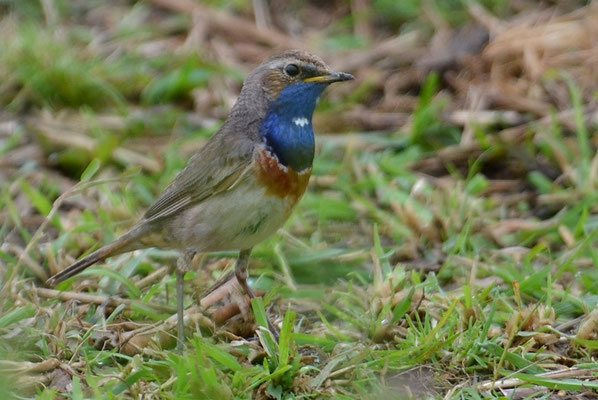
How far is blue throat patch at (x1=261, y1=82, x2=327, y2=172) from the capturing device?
197 inches

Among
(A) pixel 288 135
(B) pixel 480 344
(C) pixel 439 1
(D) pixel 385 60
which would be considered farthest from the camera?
(C) pixel 439 1

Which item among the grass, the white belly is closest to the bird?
the white belly

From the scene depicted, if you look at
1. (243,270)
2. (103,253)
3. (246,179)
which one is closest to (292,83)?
(246,179)

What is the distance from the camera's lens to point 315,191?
6.92 m

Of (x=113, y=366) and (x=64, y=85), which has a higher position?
(x=64, y=85)

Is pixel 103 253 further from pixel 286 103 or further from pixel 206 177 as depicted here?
pixel 286 103

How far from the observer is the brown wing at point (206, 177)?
5.00 meters

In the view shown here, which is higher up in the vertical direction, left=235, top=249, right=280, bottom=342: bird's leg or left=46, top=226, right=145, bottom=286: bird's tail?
left=46, top=226, right=145, bottom=286: bird's tail

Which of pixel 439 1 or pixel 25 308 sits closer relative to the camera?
pixel 25 308

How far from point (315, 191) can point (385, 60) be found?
2148 millimetres

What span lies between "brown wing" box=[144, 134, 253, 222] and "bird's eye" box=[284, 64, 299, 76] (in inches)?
18.1

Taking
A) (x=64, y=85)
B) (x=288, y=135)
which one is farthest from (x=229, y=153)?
(x=64, y=85)

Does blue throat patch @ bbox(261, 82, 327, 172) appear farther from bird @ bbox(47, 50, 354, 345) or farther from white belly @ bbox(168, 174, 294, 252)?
white belly @ bbox(168, 174, 294, 252)

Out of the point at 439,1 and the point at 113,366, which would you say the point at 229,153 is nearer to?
the point at 113,366
